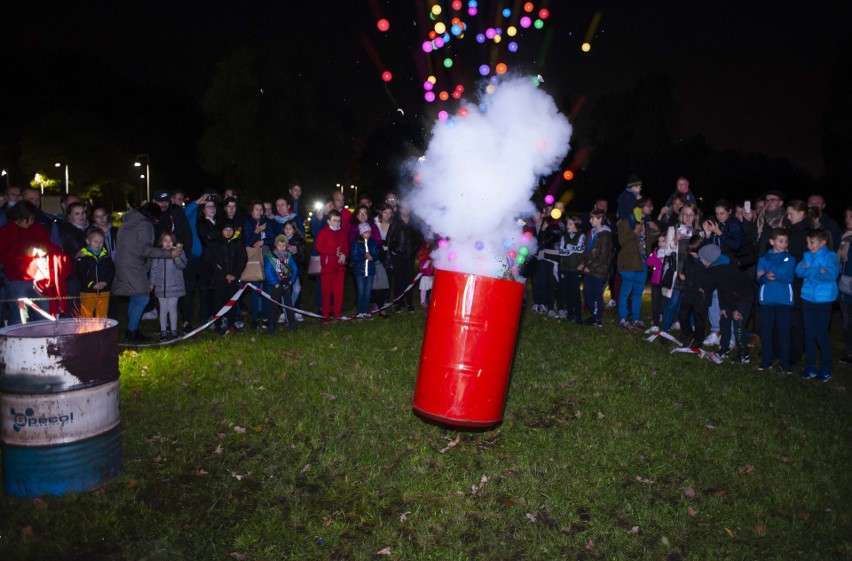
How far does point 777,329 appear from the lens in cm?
896

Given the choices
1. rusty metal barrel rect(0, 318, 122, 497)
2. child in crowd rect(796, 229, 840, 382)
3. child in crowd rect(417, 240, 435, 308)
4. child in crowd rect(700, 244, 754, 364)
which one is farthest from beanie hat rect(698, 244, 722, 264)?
rusty metal barrel rect(0, 318, 122, 497)

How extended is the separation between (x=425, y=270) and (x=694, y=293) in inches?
197

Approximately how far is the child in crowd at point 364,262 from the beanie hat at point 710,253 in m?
5.48

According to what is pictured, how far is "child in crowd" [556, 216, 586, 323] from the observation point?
1142 centimetres

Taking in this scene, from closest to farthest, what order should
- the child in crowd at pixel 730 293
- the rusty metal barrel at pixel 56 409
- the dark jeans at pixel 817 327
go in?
the rusty metal barrel at pixel 56 409
the dark jeans at pixel 817 327
the child in crowd at pixel 730 293

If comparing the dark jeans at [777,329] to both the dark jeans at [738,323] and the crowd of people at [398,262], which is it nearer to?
the crowd of people at [398,262]

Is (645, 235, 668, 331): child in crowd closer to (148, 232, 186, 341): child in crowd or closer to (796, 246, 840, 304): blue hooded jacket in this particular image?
(796, 246, 840, 304): blue hooded jacket

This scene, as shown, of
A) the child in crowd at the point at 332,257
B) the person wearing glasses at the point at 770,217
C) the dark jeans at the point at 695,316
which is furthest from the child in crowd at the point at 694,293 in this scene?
the child in crowd at the point at 332,257

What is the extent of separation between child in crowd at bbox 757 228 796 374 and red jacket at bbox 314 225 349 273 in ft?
22.2

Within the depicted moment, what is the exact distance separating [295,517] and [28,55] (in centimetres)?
7598

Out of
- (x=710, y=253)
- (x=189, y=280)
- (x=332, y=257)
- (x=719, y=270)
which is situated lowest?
(x=189, y=280)

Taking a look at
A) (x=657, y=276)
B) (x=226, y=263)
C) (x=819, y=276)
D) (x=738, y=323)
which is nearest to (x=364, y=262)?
(x=226, y=263)

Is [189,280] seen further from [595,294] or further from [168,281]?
[595,294]

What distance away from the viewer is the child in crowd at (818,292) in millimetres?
8328
